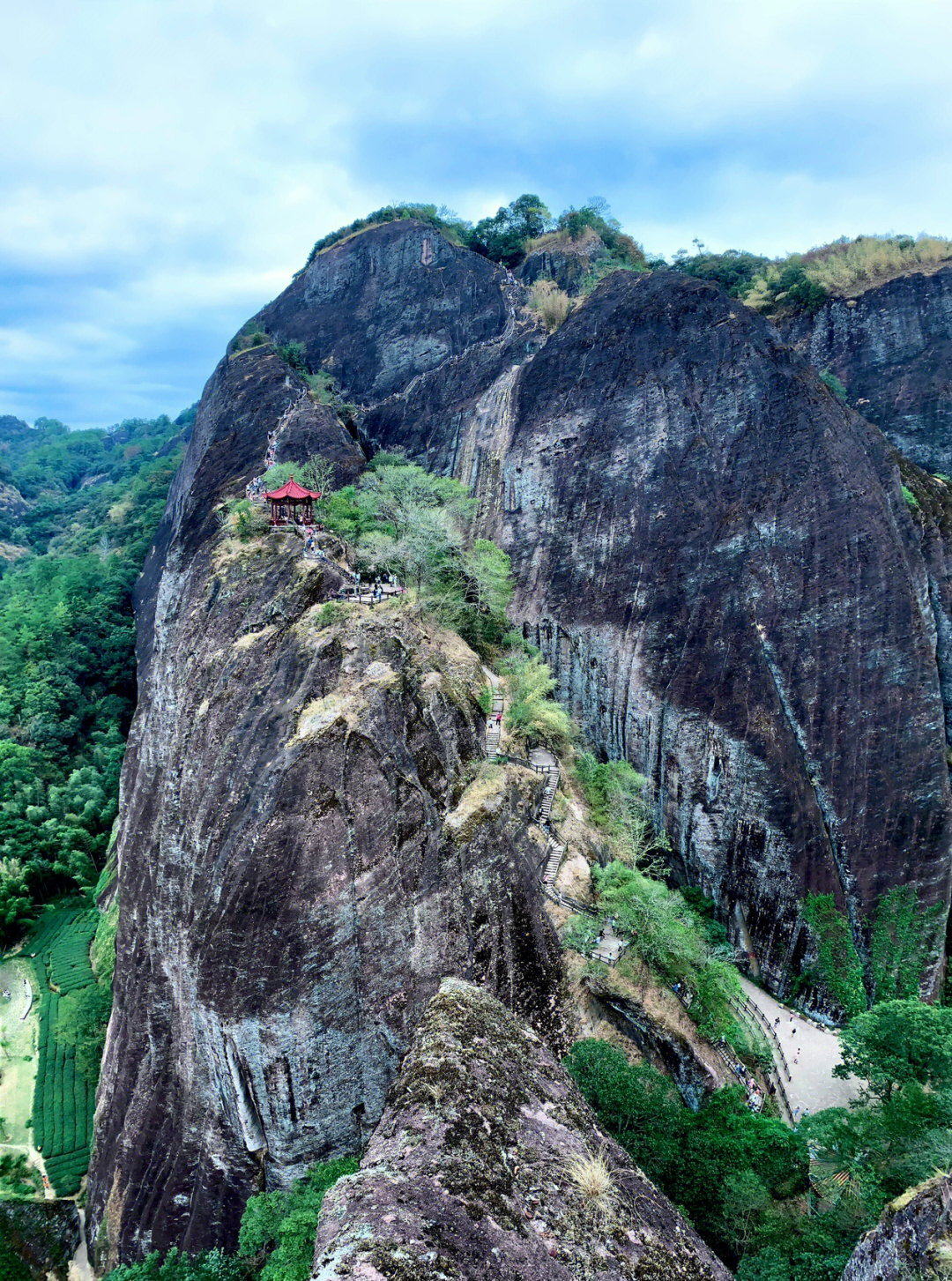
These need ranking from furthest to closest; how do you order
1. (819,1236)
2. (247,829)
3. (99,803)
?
(99,803), (247,829), (819,1236)

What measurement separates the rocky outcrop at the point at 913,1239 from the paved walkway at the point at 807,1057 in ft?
39.5

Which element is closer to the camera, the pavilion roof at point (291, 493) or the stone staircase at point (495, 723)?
the stone staircase at point (495, 723)

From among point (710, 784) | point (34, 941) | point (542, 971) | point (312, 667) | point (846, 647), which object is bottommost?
point (34, 941)

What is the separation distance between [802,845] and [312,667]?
20914 millimetres

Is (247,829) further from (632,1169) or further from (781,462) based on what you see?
(781,462)

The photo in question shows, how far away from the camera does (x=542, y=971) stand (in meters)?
19.2

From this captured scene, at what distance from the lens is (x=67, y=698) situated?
4788 centimetres

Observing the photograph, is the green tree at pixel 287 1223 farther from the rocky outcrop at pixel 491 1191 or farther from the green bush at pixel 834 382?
the green bush at pixel 834 382

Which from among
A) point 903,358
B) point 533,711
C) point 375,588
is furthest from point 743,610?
point 903,358

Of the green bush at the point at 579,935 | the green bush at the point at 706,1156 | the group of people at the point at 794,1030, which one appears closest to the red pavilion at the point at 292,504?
the green bush at the point at 579,935

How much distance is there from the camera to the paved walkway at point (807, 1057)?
70.1ft

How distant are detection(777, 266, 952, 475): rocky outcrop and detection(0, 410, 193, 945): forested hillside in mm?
53564

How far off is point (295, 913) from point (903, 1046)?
625 inches

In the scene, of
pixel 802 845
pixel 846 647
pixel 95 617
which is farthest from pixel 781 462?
pixel 95 617
